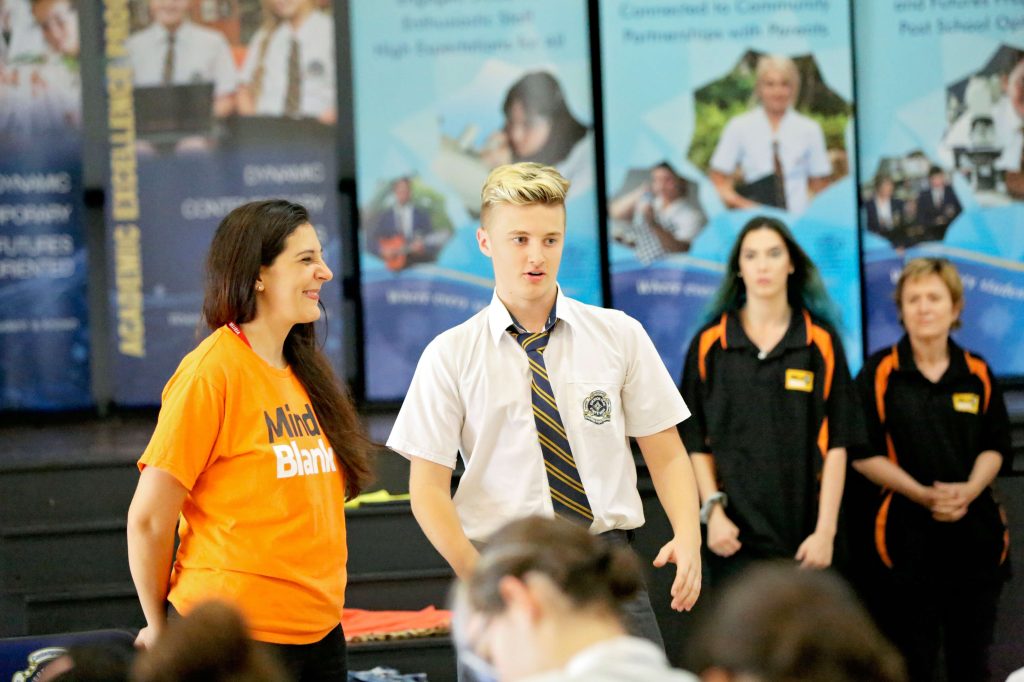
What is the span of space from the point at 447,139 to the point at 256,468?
3.32 m

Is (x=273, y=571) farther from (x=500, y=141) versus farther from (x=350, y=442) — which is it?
(x=500, y=141)

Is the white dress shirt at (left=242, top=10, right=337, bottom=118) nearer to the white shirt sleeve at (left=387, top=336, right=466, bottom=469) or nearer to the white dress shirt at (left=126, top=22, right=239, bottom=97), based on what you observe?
the white dress shirt at (left=126, top=22, right=239, bottom=97)

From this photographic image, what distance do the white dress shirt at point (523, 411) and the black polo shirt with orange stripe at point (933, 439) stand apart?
64.0 inches

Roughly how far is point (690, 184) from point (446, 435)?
3192 millimetres

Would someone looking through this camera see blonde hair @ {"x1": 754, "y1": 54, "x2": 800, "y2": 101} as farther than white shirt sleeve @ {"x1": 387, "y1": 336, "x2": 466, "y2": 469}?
Yes

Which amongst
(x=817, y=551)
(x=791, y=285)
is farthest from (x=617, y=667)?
(x=791, y=285)

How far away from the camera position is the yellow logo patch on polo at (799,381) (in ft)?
12.9

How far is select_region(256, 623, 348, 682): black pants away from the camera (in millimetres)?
2555

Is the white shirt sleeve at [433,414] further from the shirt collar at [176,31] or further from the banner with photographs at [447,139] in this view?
the shirt collar at [176,31]

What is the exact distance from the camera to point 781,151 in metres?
5.57

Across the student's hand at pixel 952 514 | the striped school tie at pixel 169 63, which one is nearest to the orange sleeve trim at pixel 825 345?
the student's hand at pixel 952 514

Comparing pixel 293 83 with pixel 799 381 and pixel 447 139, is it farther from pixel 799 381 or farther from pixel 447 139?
pixel 799 381

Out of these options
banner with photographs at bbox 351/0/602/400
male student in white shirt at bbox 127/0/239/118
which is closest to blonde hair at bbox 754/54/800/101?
banner with photographs at bbox 351/0/602/400

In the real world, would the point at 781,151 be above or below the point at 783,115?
below
